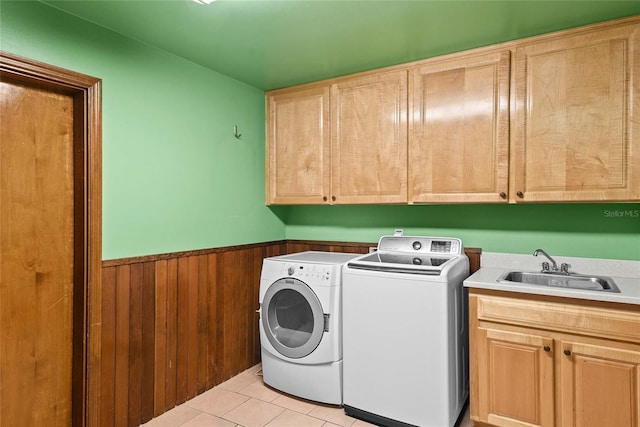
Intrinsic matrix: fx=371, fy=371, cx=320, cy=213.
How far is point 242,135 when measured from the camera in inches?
112

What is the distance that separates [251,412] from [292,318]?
24.2 inches

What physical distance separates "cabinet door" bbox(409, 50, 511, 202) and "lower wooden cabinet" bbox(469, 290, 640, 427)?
68cm

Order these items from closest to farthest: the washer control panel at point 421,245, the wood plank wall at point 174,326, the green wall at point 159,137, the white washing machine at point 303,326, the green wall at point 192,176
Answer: the green wall at point 159,137
the green wall at point 192,176
the wood plank wall at point 174,326
the white washing machine at point 303,326
the washer control panel at point 421,245

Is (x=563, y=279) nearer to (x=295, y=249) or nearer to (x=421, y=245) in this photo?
(x=421, y=245)

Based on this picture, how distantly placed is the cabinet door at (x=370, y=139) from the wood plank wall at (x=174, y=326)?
1.83 ft

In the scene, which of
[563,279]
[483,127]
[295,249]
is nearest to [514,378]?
[563,279]

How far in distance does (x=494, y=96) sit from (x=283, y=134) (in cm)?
154

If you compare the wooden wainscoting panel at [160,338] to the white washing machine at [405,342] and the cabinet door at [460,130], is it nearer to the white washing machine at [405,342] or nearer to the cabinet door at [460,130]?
the white washing machine at [405,342]

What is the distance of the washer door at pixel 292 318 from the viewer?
2.38m

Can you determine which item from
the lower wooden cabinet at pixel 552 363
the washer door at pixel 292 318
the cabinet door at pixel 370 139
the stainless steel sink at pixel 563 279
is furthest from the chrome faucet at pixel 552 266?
the washer door at pixel 292 318

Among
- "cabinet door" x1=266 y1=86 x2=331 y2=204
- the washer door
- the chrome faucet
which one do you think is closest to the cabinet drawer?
the chrome faucet

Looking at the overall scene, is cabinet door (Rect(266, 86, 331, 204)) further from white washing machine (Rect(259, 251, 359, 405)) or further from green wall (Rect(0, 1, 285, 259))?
white washing machine (Rect(259, 251, 359, 405))

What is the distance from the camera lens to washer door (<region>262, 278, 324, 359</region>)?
2.38m

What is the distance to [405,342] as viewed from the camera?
6.73 ft
